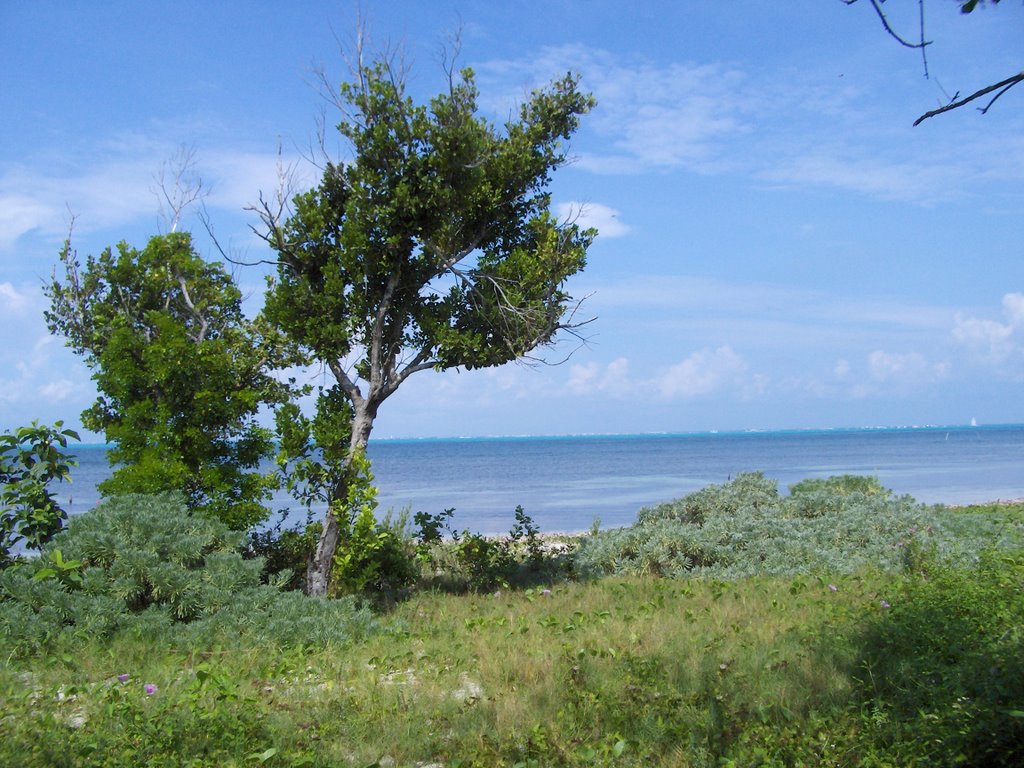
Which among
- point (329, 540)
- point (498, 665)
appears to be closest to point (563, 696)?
point (498, 665)

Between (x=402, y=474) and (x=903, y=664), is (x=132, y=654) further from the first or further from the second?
(x=402, y=474)

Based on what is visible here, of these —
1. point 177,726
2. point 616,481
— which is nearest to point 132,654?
point 177,726

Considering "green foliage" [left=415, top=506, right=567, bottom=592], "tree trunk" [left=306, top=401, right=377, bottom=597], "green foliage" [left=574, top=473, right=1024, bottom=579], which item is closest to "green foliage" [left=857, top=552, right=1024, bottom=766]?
"green foliage" [left=574, top=473, right=1024, bottom=579]

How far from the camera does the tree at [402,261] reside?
31.0 feet

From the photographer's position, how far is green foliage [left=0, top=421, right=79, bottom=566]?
8758 mm

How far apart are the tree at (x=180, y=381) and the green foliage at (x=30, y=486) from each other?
70 centimetres

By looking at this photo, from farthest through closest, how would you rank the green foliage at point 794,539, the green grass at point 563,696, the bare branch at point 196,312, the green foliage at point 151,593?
the green foliage at point 794,539 → the bare branch at point 196,312 → the green foliage at point 151,593 → the green grass at point 563,696

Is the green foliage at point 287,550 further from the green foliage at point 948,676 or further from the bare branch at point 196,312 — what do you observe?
the green foliage at point 948,676

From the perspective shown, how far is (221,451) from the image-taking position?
10.2m

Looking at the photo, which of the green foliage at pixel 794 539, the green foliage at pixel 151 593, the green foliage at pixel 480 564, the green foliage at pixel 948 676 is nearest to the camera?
the green foliage at pixel 948 676

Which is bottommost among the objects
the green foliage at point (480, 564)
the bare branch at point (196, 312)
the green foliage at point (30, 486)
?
the green foliage at point (480, 564)

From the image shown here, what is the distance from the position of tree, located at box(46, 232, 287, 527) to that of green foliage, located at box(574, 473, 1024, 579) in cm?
525

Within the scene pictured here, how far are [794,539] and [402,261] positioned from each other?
7.42 metres

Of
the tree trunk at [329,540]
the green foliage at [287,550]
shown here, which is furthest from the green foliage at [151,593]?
the green foliage at [287,550]
